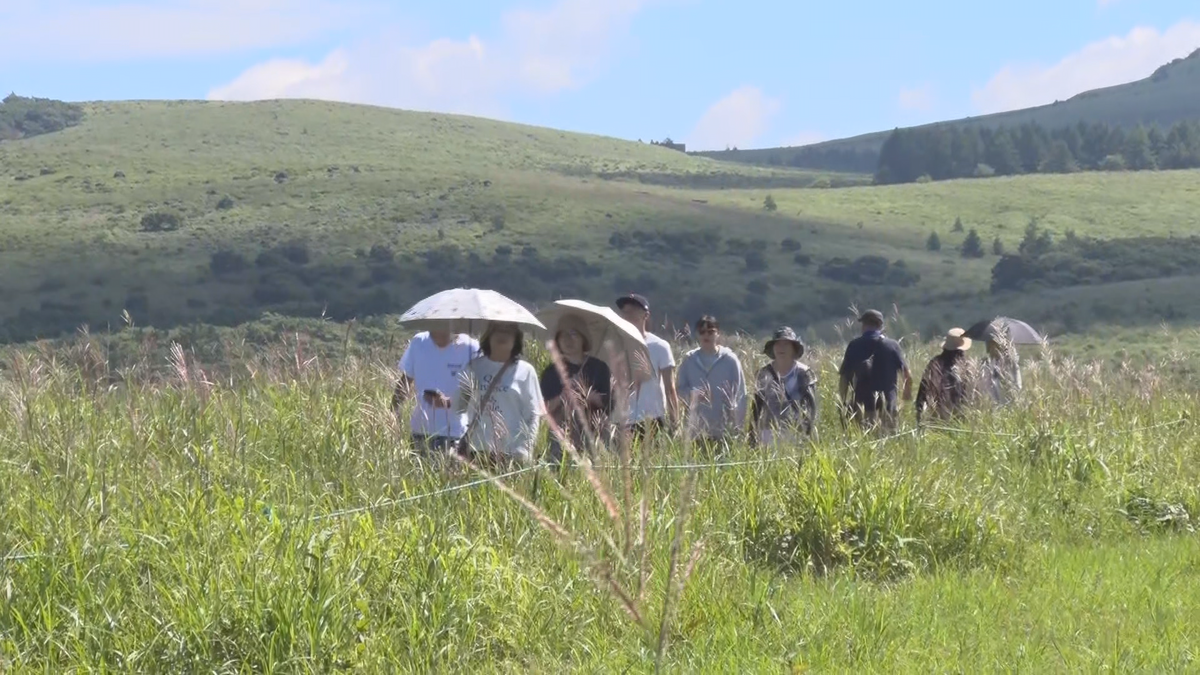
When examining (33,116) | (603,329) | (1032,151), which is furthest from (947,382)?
(33,116)

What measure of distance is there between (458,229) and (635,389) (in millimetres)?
89773

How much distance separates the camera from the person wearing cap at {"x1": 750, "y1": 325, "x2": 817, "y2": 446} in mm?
9070

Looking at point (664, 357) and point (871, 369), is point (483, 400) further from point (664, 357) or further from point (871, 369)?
point (871, 369)

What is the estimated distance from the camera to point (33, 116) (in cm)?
15888

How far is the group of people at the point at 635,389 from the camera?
754cm

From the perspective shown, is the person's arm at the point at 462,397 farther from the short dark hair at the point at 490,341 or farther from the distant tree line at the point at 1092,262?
the distant tree line at the point at 1092,262

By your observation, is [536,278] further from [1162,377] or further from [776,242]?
[1162,377]

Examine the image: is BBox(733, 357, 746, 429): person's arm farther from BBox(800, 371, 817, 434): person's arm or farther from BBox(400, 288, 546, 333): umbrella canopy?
BBox(400, 288, 546, 333): umbrella canopy

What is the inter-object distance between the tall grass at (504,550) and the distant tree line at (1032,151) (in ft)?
427

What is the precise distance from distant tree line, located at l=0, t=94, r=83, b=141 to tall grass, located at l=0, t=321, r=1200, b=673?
152 meters

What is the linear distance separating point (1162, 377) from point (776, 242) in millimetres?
85611

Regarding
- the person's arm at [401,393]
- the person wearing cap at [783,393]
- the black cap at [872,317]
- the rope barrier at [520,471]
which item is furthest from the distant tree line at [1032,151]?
the person's arm at [401,393]

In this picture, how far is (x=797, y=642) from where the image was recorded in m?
5.58

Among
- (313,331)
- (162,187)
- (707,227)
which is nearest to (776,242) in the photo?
(707,227)
